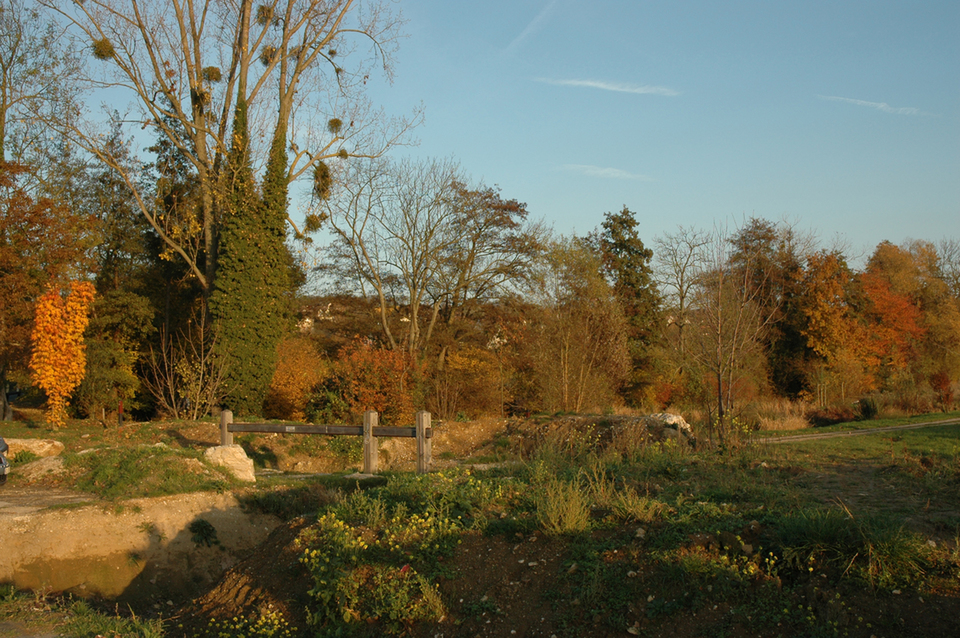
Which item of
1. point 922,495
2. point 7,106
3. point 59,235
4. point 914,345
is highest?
point 7,106

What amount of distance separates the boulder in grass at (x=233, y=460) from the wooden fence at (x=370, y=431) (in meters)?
1.56

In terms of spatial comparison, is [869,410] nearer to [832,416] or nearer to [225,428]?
[832,416]

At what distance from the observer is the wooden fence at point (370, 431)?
11.2 metres

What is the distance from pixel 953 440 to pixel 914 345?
28.8 m

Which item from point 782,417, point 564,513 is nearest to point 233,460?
point 564,513

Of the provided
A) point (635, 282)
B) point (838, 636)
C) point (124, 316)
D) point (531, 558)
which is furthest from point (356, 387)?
point (635, 282)

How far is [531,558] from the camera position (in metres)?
5.04

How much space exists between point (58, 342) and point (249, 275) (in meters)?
6.78

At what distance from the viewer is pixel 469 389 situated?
84.8 ft

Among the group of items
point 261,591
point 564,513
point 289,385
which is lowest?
point 261,591

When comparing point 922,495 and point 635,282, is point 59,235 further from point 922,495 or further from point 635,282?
point 635,282

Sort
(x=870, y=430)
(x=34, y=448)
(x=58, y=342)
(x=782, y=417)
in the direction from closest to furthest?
1. (x=34, y=448)
2. (x=870, y=430)
3. (x=58, y=342)
4. (x=782, y=417)

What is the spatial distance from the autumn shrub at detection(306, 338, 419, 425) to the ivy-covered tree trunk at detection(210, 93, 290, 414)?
13.6 ft

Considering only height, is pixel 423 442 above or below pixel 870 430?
above
